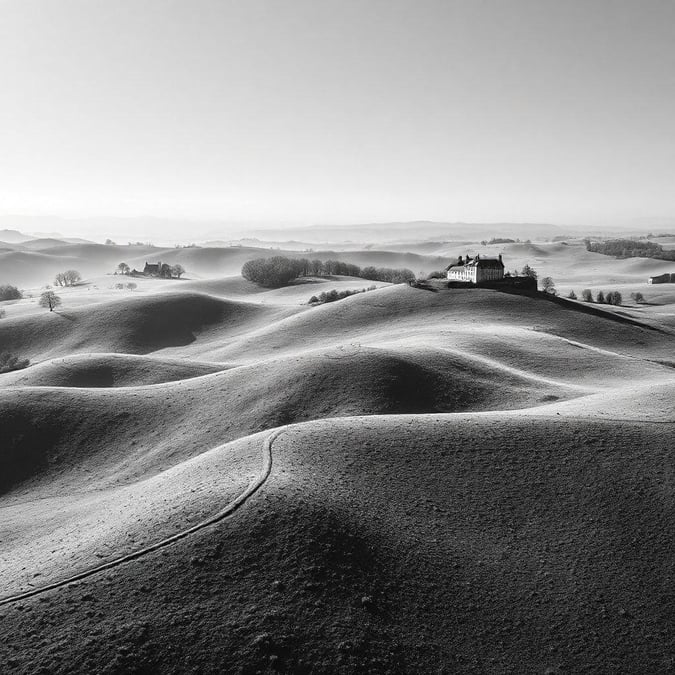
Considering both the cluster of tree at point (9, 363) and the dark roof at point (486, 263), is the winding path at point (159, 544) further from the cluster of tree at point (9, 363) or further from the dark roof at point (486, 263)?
the dark roof at point (486, 263)

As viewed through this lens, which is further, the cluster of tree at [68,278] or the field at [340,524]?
the cluster of tree at [68,278]

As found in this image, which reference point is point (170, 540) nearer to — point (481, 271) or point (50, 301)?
point (481, 271)

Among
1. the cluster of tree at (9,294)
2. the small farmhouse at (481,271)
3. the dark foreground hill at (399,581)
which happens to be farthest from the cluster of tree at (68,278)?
the dark foreground hill at (399,581)

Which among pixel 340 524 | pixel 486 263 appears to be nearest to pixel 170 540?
pixel 340 524

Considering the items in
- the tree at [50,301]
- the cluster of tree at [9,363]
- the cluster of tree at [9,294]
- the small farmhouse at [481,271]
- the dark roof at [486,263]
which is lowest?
the cluster of tree at [9,363]

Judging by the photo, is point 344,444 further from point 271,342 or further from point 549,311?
point 549,311
